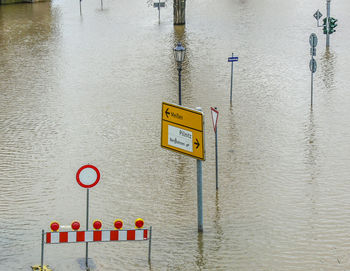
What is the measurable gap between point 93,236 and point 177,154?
244 inches

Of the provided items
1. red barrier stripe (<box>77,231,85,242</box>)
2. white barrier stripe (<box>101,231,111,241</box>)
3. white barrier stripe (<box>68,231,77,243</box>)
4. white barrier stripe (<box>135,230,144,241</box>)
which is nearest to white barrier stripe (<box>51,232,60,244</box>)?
white barrier stripe (<box>68,231,77,243</box>)

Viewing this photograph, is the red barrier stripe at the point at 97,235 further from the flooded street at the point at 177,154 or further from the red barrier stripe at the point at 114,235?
the flooded street at the point at 177,154

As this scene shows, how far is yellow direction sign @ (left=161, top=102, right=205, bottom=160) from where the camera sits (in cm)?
1099

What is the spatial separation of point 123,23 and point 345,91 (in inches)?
715

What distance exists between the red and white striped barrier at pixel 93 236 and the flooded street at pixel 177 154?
62cm

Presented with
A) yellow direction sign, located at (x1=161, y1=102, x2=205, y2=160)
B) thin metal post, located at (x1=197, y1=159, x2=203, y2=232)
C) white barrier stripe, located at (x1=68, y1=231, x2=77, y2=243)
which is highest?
yellow direction sign, located at (x1=161, y1=102, x2=205, y2=160)

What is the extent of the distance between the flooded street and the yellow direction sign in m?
1.37

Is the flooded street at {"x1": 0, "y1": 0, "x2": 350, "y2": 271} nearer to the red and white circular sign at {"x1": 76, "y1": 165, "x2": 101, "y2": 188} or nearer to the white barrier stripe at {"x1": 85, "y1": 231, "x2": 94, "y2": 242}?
the white barrier stripe at {"x1": 85, "y1": 231, "x2": 94, "y2": 242}

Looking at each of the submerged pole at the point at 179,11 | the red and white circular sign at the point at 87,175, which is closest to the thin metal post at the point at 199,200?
the red and white circular sign at the point at 87,175

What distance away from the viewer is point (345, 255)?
10594 mm

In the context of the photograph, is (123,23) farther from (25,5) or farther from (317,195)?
(317,195)

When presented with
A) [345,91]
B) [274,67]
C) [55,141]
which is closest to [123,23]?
[274,67]

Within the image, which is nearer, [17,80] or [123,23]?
[17,80]

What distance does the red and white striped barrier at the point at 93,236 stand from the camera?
969cm
